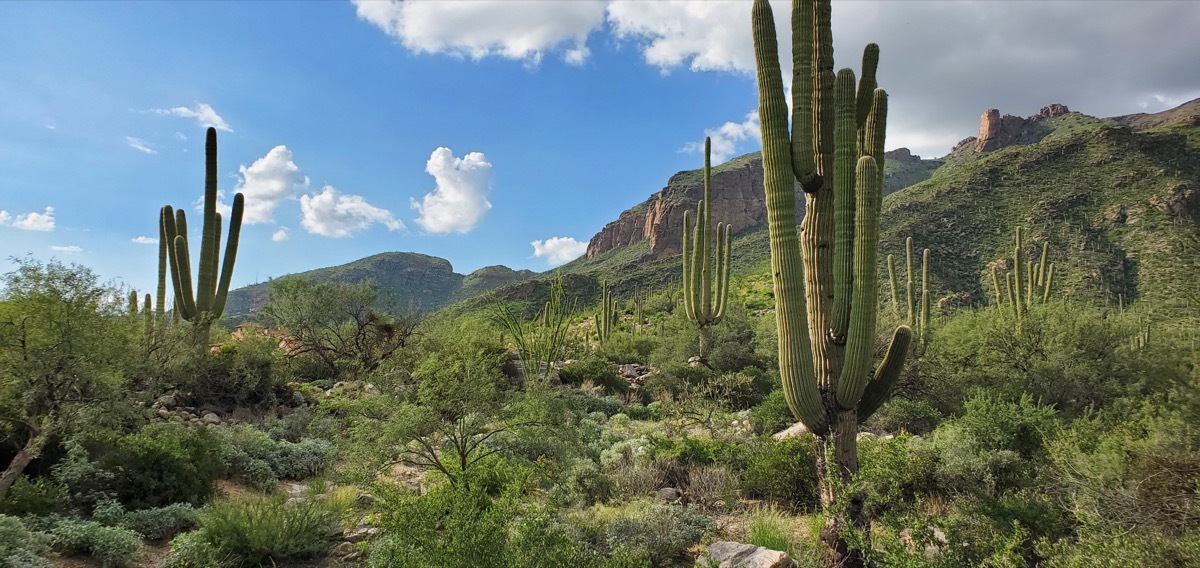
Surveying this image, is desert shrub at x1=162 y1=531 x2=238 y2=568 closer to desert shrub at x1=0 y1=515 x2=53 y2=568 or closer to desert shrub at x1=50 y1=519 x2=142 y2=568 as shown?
desert shrub at x1=50 y1=519 x2=142 y2=568

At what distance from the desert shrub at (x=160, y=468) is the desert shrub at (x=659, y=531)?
5.69 metres

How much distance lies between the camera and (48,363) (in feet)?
22.0

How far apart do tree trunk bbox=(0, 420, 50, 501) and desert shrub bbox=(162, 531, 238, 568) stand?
2.10m

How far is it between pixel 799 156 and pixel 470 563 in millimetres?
4913

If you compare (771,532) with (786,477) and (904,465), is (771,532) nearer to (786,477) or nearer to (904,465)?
(786,477)

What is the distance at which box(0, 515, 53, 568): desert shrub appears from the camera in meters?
4.57

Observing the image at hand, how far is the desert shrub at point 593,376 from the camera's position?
18.2 meters

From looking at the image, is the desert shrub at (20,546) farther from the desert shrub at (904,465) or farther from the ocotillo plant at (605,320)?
the ocotillo plant at (605,320)

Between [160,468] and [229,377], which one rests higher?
[229,377]

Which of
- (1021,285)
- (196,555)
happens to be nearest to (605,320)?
(1021,285)

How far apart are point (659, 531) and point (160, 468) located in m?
6.57

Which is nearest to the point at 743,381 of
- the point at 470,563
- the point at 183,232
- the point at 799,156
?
the point at 799,156

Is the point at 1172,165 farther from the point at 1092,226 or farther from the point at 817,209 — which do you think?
the point at 817,209

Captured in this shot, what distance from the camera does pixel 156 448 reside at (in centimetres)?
746
